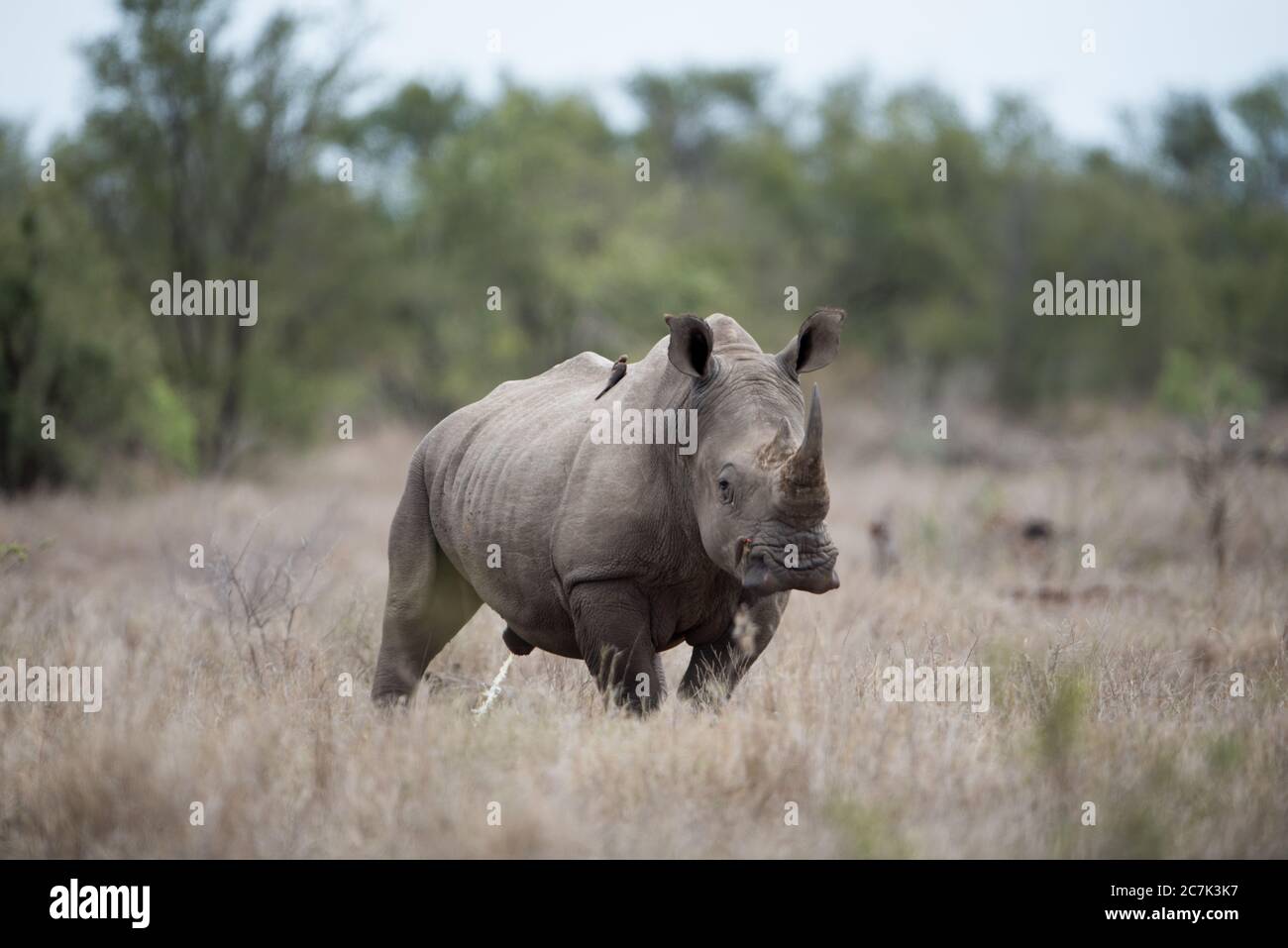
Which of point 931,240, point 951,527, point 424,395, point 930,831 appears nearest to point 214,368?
point 424,395

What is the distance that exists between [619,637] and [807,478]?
3.69 ft

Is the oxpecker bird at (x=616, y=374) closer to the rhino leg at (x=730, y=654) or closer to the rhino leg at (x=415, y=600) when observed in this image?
the rhino leg at (x=730, y=654)

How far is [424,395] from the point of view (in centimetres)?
2516

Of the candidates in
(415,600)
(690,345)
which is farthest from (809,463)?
(415,600)

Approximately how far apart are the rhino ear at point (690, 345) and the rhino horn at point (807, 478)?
2.32 ft

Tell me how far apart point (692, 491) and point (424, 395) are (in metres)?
20.3

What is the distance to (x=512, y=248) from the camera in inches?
952

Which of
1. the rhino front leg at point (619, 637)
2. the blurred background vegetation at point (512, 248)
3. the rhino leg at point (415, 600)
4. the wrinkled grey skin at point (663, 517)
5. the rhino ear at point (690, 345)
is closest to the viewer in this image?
the wrinkled grey skin at point (663, 517)

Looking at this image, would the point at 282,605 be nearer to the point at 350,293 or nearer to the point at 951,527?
the point at 951,527

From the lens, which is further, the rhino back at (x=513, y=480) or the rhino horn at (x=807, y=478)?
the rhino back at (x=513, y=480)

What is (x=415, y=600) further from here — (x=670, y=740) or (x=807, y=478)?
(x=807, y=478)

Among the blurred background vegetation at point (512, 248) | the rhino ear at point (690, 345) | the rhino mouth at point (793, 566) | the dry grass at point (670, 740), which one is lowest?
the dry grass at point (670, 740)

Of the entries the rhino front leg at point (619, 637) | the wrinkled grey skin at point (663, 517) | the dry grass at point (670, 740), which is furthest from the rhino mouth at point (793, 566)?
the rhino front leg at point (619, 637)

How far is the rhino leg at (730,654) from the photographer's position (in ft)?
18.1
